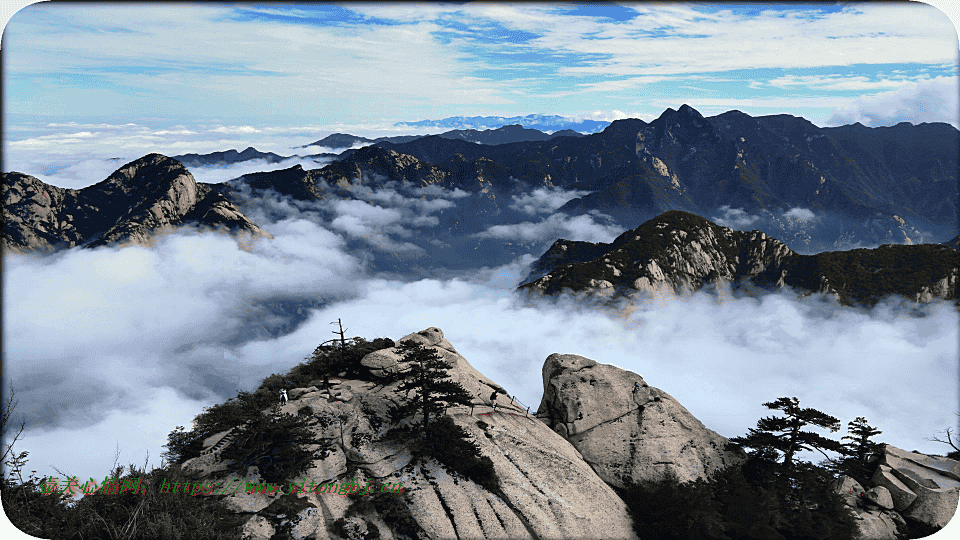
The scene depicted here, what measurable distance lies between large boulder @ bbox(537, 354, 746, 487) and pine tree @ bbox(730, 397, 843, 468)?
205cm

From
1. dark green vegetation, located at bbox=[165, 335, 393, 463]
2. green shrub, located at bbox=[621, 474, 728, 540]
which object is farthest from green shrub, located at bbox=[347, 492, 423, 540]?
green shrub, located at bbox=[621, 474, 728, 540]

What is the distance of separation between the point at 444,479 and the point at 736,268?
186706 millimetres

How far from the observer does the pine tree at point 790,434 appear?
Result: 22438mm

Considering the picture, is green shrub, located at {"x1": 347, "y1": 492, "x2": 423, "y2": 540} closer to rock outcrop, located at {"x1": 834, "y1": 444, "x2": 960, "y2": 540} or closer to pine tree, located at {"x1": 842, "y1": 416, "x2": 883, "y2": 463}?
rock outcrop, located at {"x1": 834, "y1": 444, "x2": 960, "y2": 540}

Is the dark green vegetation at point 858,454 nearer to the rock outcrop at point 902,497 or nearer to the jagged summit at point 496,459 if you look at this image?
the rock outcrop at point 902,497

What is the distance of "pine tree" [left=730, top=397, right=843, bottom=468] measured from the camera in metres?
22.4

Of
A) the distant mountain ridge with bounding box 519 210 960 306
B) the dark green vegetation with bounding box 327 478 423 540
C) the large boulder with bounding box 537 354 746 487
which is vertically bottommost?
the distant mountain ridge with bounding box 519 210 960 306

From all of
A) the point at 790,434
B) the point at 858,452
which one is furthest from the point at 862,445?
the point at 790,434

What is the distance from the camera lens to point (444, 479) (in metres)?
19.6

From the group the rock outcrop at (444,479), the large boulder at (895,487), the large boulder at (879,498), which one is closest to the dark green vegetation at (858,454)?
the large boulder at (895,487)

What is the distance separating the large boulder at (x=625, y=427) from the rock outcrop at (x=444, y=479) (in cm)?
215

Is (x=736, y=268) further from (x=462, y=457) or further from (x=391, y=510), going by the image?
(x=391, y=510)

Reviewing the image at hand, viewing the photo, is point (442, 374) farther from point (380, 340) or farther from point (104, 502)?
point (104, 502)

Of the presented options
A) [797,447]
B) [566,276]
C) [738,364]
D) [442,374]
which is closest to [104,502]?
[442,374]
